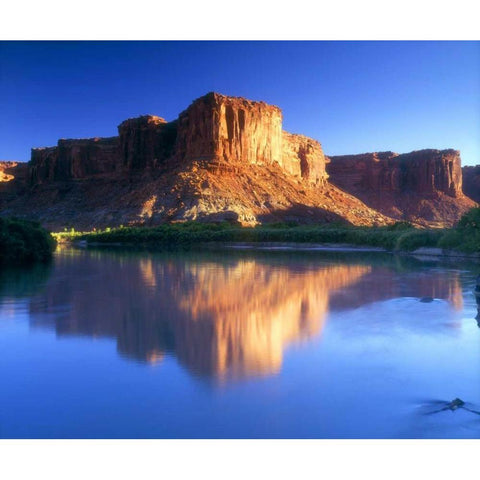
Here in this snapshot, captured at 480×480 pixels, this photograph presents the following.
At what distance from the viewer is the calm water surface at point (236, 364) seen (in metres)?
4.52

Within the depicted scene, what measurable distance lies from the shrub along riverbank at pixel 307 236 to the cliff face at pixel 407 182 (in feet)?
148

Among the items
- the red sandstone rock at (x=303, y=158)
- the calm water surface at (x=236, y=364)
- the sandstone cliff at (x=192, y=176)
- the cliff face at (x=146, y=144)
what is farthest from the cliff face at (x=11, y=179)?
the calm water surface at (x=236, y=364)

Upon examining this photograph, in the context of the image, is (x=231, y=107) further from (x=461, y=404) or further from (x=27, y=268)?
(x=461, y=404)

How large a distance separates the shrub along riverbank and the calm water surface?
48.9 ft

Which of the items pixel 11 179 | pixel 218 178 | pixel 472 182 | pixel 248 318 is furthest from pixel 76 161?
pixel 248 318

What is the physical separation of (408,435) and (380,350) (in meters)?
2.83

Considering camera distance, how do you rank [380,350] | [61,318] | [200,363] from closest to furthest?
[200,363] < [380,350] < [61,318]

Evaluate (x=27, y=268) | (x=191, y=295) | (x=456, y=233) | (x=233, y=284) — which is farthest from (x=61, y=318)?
(x=456, y=233)

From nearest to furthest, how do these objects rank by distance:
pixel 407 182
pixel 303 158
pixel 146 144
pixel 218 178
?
1. pixel 218 178
2. pixel 146 144
3. pixel 303 158
4. pixel 407 182

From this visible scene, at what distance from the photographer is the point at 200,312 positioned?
9.70 metres

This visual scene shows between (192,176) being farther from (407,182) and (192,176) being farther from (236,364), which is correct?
(236,364)

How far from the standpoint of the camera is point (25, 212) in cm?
7306

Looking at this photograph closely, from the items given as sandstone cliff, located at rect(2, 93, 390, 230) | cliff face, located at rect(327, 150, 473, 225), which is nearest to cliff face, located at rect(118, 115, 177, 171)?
sandstone cliff, located at rect(2, 93, 390, 230)

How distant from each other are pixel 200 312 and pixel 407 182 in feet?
301
